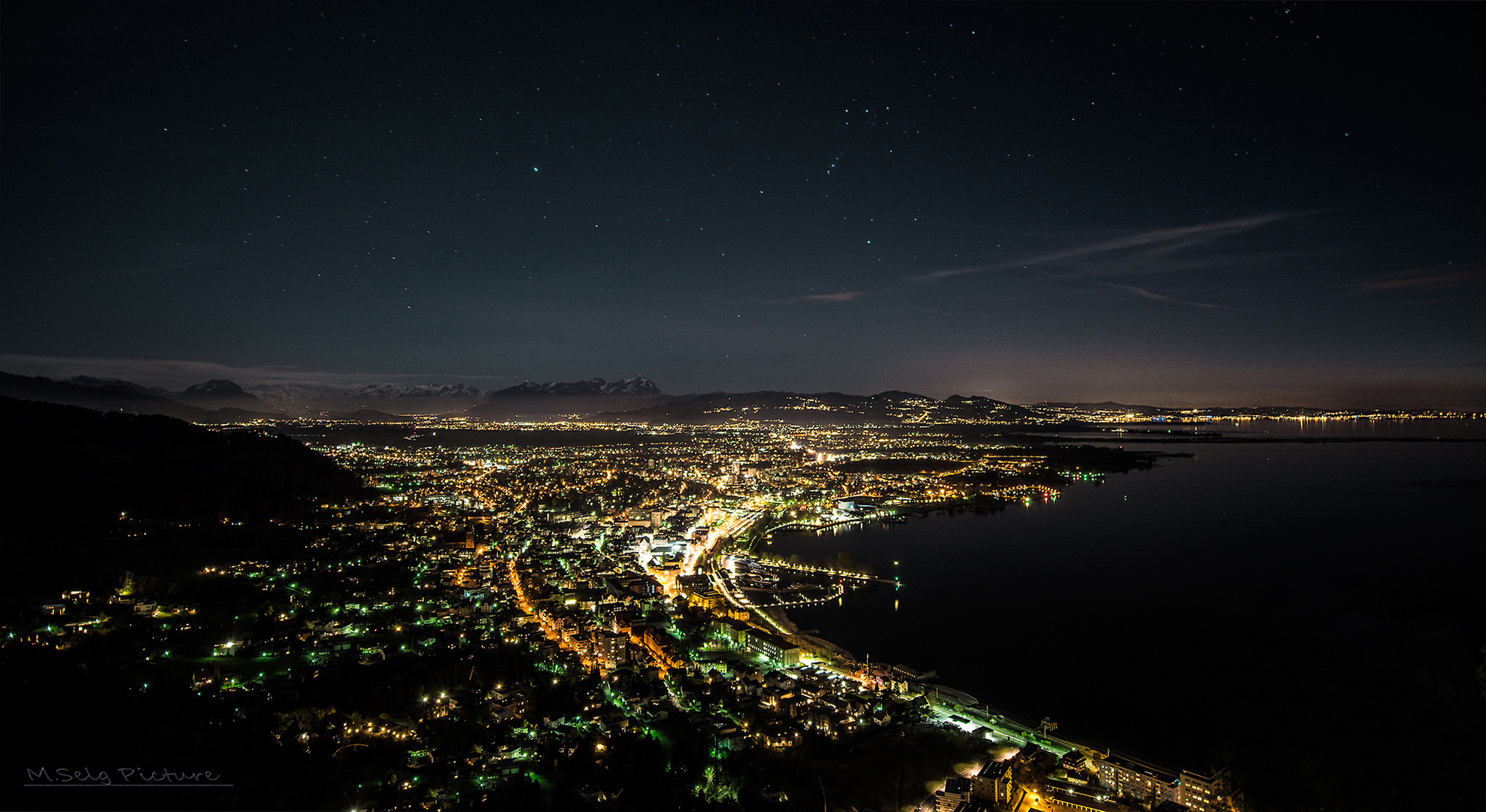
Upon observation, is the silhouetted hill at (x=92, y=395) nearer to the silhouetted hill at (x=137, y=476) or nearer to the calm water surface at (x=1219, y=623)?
the silhouetted hill at (x=137, y=476)

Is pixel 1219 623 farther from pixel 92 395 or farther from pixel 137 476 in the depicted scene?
pixel 92 395

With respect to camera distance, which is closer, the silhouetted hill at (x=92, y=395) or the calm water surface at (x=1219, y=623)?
the calm water surface at (x=1219, y=623)
